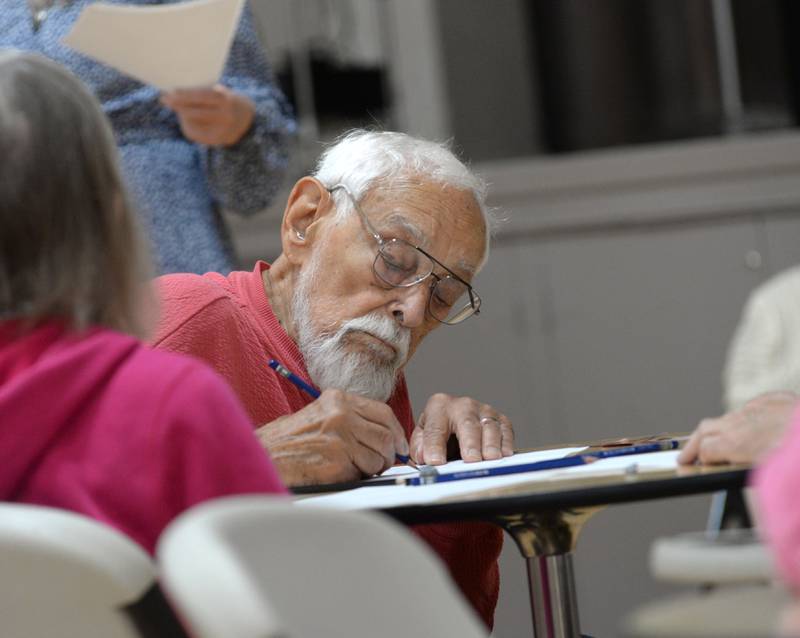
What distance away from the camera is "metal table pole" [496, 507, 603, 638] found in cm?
192

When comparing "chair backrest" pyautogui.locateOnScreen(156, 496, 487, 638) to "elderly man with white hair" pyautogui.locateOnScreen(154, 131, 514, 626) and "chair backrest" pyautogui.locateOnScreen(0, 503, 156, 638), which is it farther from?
"elderly man with white hair" pyautogui.locateOnScreen(154, 131, 514, 626)

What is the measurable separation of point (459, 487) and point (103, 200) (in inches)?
25.5

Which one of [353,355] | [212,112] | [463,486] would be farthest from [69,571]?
[212,112]

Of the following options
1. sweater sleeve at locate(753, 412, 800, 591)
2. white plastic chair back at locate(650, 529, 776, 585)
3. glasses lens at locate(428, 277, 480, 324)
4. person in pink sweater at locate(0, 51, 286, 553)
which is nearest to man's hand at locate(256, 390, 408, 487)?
glasses lens at locate(428, 277, 480, 324)

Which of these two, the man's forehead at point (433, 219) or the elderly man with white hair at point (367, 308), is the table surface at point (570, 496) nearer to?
the elderly man with white hair at point (367, 308)

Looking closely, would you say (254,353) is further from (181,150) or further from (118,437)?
(118,437)

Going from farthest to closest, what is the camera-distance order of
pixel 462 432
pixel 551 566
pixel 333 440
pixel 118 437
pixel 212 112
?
pixel 212 112 → pixel 462 432 → pixel 333 440 → pixel 551 566 → pixel 118 437

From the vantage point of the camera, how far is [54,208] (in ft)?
4.55

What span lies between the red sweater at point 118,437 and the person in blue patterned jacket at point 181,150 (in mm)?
1601

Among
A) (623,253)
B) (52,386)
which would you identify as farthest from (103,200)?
(623,253)

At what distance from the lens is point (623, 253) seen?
17.5ft

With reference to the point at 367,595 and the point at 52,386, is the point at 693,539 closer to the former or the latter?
the point at 367,595

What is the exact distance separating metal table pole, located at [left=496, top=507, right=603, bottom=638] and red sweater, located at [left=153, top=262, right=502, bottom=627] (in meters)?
0.40

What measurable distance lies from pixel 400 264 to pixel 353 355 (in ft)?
0.62
